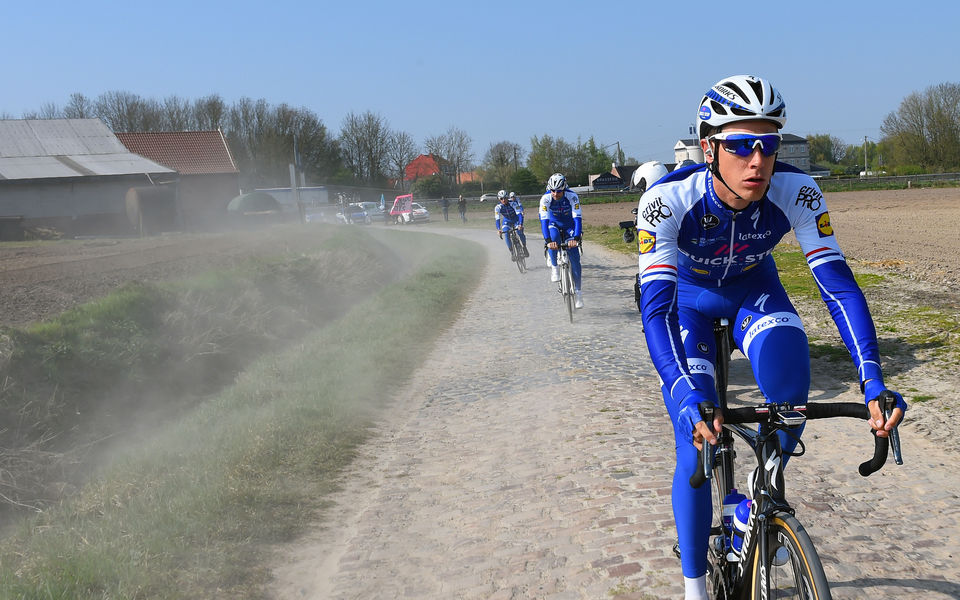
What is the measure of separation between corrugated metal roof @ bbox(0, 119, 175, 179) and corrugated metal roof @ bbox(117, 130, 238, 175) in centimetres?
1366

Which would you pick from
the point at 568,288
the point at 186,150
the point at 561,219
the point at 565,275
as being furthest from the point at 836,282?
the point at 186,150

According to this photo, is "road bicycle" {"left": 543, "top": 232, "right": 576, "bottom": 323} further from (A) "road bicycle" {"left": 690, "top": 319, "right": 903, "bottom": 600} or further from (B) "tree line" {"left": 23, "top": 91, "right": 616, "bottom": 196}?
(B) "tree line" {"left": 23, "top": 91, "right": 616, "bottom": 196}

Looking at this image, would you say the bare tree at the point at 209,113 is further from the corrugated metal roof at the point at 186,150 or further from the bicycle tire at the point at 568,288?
the bicycle tire at the point at 568,288

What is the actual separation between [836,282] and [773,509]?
93 cm

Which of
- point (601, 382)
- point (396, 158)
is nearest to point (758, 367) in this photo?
point (601, 382)

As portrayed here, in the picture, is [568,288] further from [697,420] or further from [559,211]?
[697,420]

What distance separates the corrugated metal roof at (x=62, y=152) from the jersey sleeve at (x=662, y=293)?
4605 cm

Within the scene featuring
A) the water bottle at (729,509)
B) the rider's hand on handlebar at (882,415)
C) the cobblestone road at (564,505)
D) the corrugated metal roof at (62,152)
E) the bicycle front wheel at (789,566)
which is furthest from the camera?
the corrugated metal roof at (62,152)

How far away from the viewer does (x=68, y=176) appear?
44.2 meters

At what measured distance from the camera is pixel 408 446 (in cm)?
763

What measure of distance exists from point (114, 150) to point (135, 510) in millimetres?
50175

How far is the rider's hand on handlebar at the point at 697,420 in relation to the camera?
277 cm

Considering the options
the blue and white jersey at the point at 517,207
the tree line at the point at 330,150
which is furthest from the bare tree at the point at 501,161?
the blue and white jersey at the point at 517,207

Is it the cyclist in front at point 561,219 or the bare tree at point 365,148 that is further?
the bare tree at point 365,148
